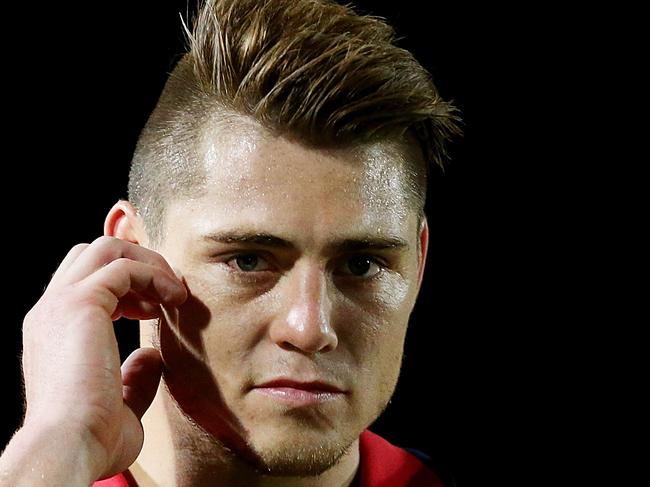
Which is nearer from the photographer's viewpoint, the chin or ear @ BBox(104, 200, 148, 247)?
the chin

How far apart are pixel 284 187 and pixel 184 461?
701 mm

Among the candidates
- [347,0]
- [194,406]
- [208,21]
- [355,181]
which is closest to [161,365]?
[194,406]

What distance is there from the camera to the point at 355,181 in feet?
8.02

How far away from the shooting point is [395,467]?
2889 mm

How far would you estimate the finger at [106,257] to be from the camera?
7.83ft

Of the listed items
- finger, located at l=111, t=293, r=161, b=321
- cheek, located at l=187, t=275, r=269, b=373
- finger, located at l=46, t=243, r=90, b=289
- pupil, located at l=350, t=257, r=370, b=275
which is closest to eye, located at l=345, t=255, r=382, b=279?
pupil, located at l=350, t=257, r=370, b=275

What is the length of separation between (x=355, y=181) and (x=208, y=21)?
20.2 inches

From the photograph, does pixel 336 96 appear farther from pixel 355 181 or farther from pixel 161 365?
pixel 161 365

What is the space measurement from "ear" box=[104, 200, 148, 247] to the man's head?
8cm

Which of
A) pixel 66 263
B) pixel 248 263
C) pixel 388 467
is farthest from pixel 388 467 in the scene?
pixel 66 263

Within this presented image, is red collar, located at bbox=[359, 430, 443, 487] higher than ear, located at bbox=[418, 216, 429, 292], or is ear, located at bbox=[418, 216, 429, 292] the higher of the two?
ear, located at bbox=[418, 216, 429, 292]

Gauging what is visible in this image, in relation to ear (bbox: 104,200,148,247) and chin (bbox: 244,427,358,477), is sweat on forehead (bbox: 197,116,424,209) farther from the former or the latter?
chin (bbox: 244,427,358,477)

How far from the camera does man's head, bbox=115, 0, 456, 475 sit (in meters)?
2.37

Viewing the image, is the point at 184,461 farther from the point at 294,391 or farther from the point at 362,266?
the point at 362,266
